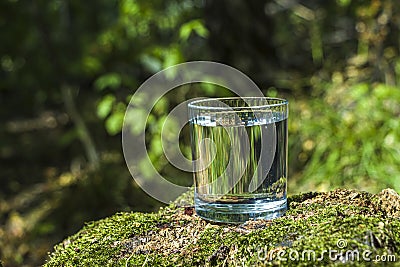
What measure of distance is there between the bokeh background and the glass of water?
1.97 meters

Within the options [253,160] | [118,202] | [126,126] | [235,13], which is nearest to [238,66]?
[235,13]

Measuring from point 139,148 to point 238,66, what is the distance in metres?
1.00

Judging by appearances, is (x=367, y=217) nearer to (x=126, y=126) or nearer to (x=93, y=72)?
(x=126, y=126)

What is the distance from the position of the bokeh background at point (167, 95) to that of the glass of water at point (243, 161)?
197 cm

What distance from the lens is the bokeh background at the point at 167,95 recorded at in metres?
3.78

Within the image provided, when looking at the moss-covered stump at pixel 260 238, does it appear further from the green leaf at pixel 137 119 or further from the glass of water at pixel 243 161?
the green leaf at pixel 137 119

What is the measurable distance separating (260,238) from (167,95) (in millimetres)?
3111

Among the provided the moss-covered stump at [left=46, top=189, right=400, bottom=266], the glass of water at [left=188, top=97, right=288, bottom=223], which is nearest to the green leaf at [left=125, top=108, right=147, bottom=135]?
the moss-covered stump at [left=46, top=189, right=400, bottom=266]

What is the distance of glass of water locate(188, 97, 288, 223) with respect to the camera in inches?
54.9

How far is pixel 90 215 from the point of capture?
3912 millimetres

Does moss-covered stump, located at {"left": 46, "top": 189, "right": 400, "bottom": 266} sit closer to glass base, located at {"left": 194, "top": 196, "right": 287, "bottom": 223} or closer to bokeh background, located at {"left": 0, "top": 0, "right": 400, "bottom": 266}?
glass base, located at {"left": 194, "top": 196, "right": 287, "bottom": 223}
